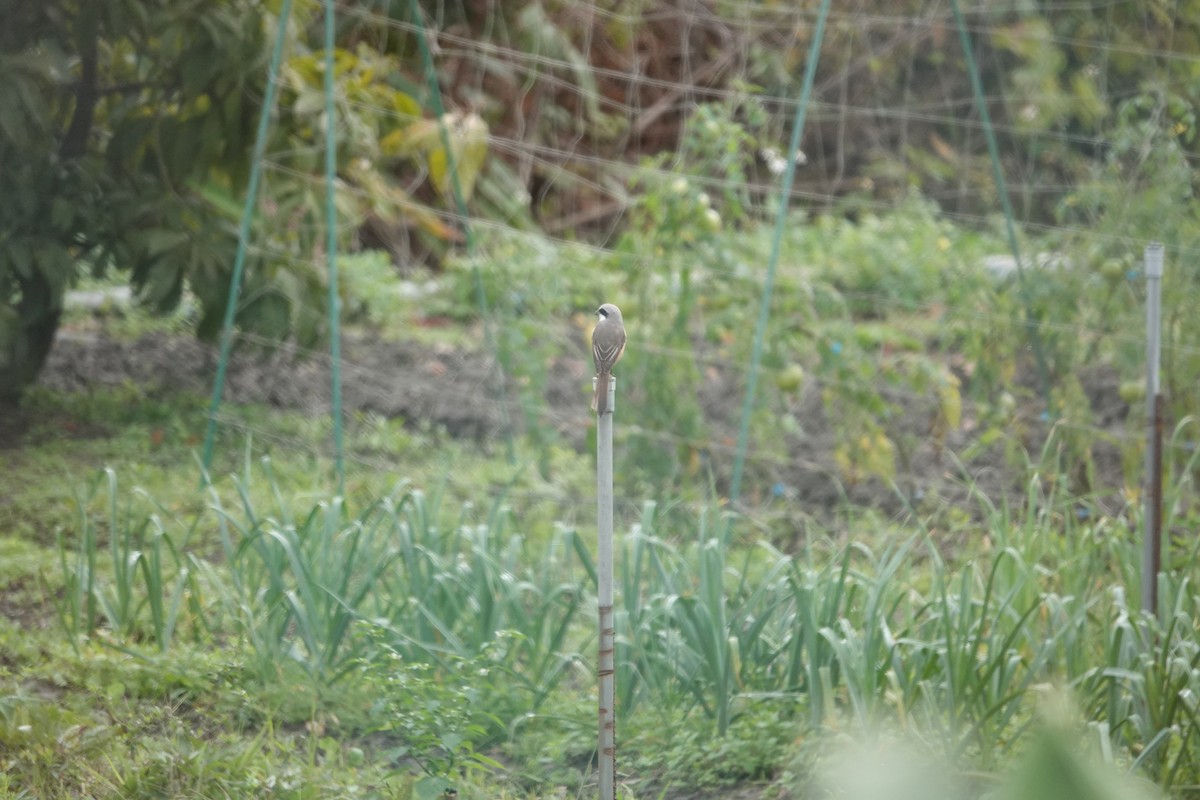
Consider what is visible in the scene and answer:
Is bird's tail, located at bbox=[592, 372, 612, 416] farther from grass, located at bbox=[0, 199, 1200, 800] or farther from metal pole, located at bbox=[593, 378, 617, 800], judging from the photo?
grass, located at bbox=[0, 199, 1200, 800]

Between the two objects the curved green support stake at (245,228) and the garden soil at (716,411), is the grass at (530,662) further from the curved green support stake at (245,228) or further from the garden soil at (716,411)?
the garden soil at (716,411)

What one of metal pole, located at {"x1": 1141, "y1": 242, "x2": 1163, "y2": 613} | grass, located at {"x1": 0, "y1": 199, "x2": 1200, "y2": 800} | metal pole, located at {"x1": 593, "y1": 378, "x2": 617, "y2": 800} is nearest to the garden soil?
grass, located at {"x1": 0, "y1": 199, "x2": 1200, "y2": 800}

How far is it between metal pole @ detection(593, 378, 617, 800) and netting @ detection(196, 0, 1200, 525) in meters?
1.21

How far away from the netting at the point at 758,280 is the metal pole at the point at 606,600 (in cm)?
121

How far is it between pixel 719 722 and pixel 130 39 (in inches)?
102

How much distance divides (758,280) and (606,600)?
2.45 meters

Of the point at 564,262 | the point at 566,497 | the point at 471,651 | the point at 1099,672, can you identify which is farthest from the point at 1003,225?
the point at 471,651

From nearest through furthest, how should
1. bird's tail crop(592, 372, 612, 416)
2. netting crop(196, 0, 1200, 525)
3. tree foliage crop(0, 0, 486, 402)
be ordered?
1. bird's tail crop(592, 372, 612, 416)
2. tree foliage crop(0, 0, 486, 402)
3. netting crop(196, 0, 1200, 525)

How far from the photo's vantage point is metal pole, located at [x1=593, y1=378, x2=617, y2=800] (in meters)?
1.44

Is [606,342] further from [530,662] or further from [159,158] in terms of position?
[159,158]

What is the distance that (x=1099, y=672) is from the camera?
1959mm

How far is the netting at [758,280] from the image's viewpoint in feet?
11.4

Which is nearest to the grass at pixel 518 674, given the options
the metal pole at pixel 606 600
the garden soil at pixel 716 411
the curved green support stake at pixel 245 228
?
the metal pole at pixel 606 600

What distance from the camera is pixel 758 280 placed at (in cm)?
381
